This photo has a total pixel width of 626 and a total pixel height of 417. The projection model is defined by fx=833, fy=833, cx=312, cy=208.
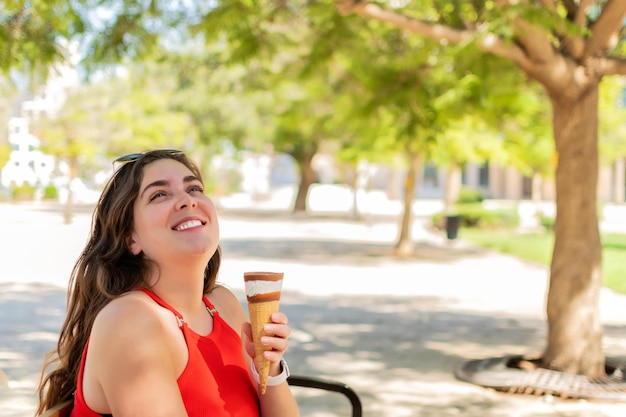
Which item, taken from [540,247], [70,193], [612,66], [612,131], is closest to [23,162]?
[70,193]

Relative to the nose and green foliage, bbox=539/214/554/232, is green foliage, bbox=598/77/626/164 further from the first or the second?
the nose

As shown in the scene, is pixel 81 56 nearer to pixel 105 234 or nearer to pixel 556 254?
pixel 556 254

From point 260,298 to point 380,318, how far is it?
8.04 m

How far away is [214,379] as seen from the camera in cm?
241

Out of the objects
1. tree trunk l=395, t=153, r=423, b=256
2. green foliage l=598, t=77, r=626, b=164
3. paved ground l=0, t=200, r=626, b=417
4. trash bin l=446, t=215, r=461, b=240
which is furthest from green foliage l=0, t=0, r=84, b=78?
green foliage l=598, t=77, r=626, b=164

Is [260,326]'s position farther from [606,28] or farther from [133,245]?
[606,28]

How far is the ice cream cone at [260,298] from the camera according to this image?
226 cm

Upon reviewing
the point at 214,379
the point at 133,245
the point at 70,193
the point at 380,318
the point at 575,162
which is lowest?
the point at 380,318

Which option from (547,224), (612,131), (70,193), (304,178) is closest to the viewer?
(70,193)

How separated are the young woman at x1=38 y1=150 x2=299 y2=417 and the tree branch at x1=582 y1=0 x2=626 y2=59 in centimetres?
506

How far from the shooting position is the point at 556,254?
270 inches

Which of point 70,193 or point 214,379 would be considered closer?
point 214,379

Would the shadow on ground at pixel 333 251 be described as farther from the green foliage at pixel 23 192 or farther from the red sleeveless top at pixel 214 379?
the green foliage at pixel 23 192

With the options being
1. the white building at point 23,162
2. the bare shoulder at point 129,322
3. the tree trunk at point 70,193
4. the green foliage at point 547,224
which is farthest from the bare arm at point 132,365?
the white building at point 23,162
